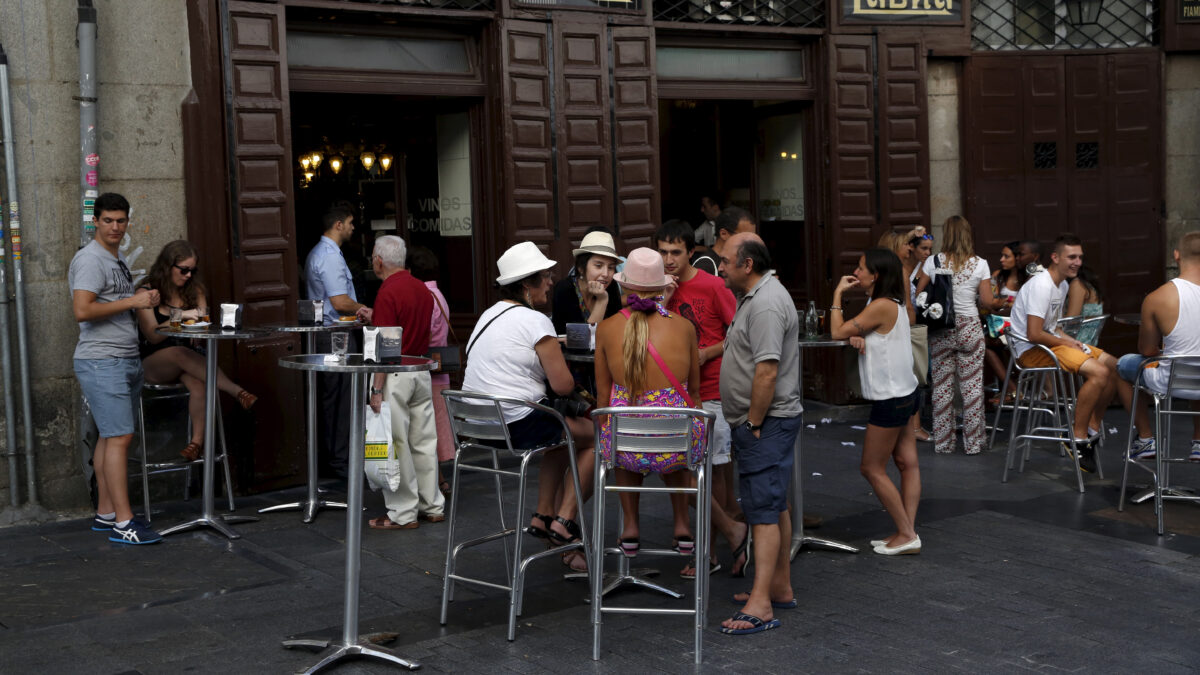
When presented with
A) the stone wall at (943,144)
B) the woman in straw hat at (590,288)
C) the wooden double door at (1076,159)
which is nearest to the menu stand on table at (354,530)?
the woman in straw hat at (590,288)

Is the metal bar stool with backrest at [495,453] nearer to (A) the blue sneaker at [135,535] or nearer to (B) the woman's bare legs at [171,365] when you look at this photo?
(A) the blue sneaker at [135,535]

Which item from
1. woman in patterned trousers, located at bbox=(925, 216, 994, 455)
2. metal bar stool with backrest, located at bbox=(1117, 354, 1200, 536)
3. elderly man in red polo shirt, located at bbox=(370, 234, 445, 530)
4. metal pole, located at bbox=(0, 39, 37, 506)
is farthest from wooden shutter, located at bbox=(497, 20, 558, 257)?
metal bar stool with backrest, located at bbox=(1117, 354, 1200, 536)

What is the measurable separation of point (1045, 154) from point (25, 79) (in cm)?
868

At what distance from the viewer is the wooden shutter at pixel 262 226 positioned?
8.45 m

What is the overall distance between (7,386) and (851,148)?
23.2 feet

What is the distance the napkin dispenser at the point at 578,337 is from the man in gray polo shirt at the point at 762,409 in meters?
0.80

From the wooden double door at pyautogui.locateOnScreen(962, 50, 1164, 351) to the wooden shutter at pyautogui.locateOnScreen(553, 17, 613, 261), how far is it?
3704 mm

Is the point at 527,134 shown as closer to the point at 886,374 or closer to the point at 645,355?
the point at 886,374

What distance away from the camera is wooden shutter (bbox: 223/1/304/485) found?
8.45 metres

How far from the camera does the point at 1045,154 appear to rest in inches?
472

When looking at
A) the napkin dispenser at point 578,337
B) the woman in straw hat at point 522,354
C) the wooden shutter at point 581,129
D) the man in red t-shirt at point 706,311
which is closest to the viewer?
the woman in straw hat at point 522,354

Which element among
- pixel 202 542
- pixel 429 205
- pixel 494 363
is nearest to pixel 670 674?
pixel 494 363

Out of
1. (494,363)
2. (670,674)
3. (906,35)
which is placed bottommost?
(670,674)

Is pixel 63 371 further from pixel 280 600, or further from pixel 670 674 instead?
pixel 670 674
